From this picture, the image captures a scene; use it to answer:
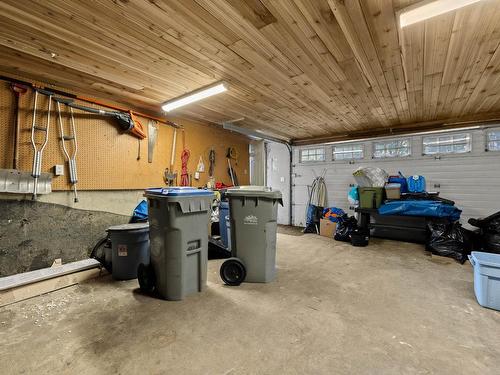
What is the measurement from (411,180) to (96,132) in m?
5.97

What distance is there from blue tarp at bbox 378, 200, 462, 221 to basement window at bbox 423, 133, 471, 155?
1333mm

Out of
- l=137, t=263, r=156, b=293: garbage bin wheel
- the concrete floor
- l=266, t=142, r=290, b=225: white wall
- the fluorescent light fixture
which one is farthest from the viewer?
l=266, t=142, r=290, b=225: white wall

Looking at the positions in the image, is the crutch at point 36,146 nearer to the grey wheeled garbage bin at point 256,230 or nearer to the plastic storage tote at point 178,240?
the plastic storage tote at point 178,240

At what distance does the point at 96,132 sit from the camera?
350cm

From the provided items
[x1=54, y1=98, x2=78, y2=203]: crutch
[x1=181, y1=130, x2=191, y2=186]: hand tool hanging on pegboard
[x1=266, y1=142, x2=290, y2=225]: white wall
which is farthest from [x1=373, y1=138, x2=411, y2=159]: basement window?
[x1=54, y1=98, x2=78, y2=203]: crutch

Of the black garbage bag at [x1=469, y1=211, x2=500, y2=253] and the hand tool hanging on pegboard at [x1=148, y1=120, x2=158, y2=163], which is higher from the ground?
the hand tool hanging on pegboard at [x1=148, y1=120, x2=158, y2=163]

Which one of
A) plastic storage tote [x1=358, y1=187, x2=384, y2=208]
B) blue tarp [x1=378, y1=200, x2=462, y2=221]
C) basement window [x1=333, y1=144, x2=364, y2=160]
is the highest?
basement window [x1=333, y1=144, x2=364, y2=160]

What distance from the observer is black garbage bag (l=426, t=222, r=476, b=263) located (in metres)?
3.76

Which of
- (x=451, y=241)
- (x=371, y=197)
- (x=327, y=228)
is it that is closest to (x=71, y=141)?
(x=327, y=228)

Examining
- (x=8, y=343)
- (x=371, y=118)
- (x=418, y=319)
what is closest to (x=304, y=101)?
(x=371, y=118)

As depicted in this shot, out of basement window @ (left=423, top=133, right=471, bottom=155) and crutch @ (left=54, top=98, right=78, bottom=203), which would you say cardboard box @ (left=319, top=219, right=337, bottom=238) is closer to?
basement window @ (left=423, top=133, right=471, bottom=155)

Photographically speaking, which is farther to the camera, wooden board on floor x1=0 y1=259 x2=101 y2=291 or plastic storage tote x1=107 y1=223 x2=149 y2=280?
plastic storage tote x1=107 y1=223 x2=149 y2=280

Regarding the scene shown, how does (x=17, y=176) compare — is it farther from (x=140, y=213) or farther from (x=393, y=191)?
(x=393, y=191)

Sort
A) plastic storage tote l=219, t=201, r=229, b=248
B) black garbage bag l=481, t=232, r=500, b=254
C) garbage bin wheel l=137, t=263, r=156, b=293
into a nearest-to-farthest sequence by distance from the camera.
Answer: garbage bin wheel l=137, t=263, r=156, b=293 → black garbage bag l=481, t=232, r=500, b=254 → plastic storage tote l=219, t=201, r=229, b=248
